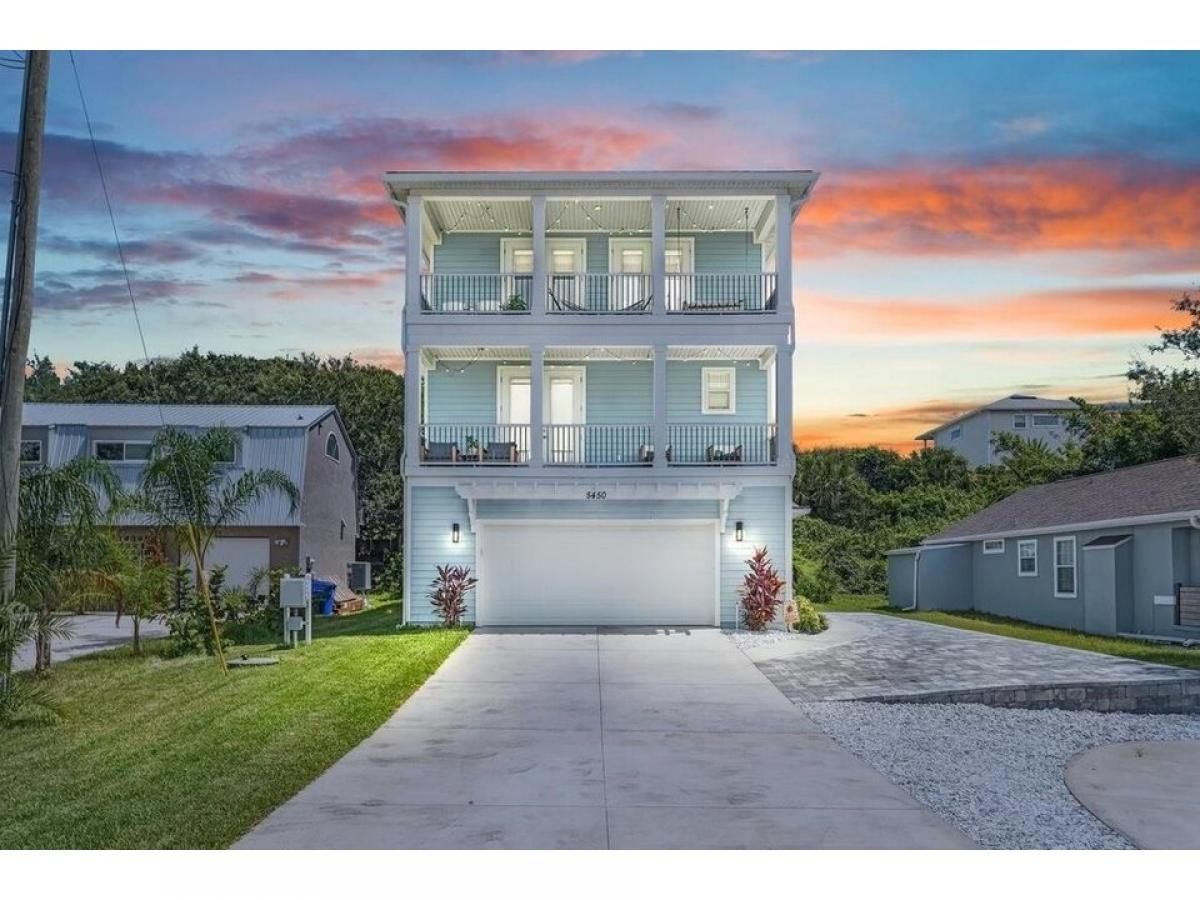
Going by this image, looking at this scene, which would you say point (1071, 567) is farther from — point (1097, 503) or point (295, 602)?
point (295, 602)

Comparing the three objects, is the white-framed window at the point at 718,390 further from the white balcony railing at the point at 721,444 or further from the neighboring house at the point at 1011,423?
the neighboring house at the point at 1011,423

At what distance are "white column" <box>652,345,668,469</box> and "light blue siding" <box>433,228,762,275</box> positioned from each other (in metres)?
2.76

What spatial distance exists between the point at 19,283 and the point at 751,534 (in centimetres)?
1108

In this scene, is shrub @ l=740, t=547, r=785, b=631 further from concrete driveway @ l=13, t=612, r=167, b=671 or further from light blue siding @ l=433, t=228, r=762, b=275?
concrete driveway @ l=13, t=612, r=167, b=671

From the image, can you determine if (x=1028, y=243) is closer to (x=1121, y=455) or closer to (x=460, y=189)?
(x=460, y=189)

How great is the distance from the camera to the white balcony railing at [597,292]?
18656mm

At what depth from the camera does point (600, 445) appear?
1877cm

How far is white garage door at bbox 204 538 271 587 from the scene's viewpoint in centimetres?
2370

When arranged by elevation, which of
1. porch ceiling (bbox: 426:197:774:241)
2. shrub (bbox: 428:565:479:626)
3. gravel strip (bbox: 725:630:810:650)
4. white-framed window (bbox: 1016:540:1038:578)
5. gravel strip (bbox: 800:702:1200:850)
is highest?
porch ceiling (bbox: 426:197:774:241)

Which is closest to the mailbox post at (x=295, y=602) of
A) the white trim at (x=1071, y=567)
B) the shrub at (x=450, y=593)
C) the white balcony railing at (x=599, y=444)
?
the shrub at (x=450, y=593)

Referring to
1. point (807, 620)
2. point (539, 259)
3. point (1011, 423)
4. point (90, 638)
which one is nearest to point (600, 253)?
point (539, 259)

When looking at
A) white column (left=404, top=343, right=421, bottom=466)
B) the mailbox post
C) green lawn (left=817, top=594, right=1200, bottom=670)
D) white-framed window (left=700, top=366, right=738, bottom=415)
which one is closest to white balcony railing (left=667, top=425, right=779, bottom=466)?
white-framed window (left=700, top=366, right=738, bottom=415)

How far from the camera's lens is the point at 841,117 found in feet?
51.2

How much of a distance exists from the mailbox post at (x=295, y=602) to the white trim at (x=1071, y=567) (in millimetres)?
12856
